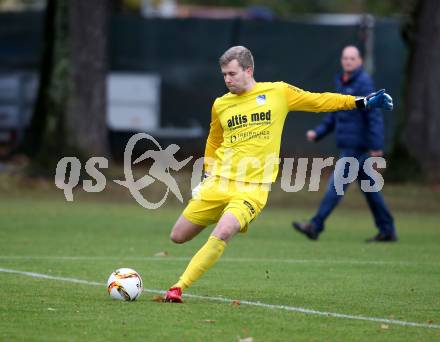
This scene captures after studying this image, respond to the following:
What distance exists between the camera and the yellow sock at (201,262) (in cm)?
895

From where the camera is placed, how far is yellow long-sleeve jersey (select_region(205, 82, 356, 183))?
948 centimetres

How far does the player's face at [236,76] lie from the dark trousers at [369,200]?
4.85 m

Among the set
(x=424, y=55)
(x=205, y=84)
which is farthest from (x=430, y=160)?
(x=205, y=84)

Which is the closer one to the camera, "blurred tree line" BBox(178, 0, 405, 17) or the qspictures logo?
the qspictures logo

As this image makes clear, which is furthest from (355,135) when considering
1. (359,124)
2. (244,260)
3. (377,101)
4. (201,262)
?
(201,262)

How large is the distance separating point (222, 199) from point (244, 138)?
23.2 inches

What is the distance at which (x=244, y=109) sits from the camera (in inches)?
377

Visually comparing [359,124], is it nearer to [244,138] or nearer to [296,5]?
[244,138]

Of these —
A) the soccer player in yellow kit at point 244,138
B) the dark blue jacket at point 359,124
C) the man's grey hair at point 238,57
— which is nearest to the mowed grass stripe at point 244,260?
the dark blue jacket at point 359,124

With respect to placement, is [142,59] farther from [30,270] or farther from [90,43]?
[30,270]

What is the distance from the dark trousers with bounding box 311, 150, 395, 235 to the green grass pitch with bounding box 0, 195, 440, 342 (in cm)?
34

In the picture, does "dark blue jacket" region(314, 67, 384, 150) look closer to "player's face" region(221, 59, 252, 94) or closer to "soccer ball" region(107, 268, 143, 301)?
"player's face" region(221, 59, 252, 94)

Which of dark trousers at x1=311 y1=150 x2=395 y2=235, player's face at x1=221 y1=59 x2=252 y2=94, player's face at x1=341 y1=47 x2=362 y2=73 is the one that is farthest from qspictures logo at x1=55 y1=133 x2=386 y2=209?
player's face at x1=221 y1=59 x2=252 y2=94

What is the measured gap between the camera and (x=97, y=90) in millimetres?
22078
